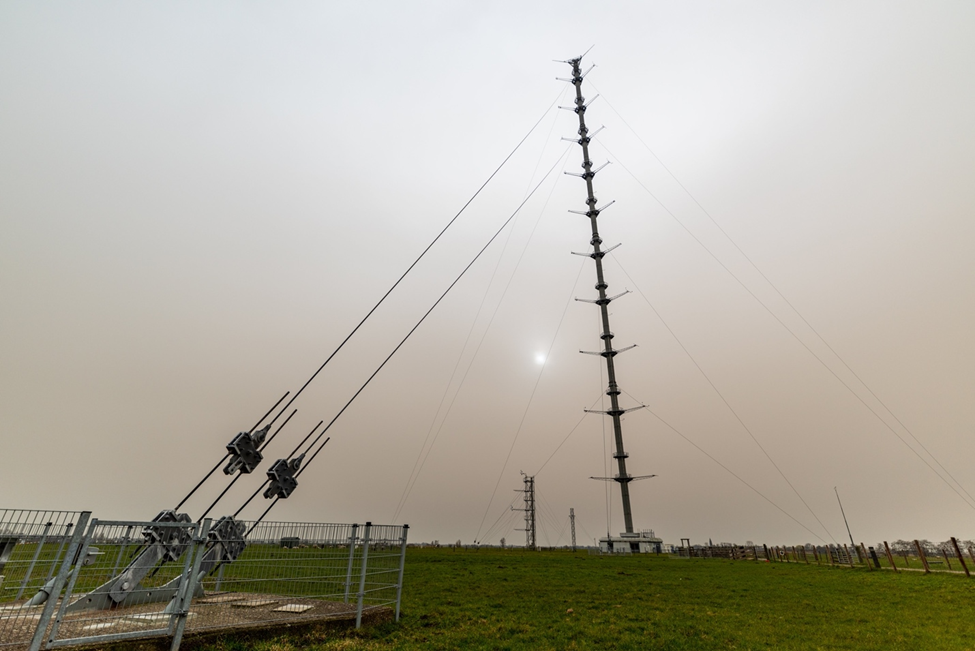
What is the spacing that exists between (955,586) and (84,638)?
31027 millimetres

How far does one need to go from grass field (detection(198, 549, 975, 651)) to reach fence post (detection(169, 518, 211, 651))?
2.17 feet

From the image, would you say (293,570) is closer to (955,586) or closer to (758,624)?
(758,624)

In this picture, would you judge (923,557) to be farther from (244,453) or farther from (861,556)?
(244,453)

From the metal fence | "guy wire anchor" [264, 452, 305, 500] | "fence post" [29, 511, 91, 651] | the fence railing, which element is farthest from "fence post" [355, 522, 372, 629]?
the fence railing

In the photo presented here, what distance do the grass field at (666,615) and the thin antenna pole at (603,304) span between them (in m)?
19.7

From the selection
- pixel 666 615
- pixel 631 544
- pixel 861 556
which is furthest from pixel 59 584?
pixel 861 556

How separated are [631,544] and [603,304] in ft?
76.4

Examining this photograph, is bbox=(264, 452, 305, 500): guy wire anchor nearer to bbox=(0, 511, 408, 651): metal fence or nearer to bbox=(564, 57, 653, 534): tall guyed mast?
bbox=(0, 511, 408, 651): metal fence

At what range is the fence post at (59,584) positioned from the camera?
6420 millimetres

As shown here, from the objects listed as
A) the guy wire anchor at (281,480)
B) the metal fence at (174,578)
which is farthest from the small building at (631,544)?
the guy wire anchor at (281,480)

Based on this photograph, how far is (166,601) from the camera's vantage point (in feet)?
35.2

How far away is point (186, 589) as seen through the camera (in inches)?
315

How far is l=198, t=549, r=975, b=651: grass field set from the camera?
9883 mm

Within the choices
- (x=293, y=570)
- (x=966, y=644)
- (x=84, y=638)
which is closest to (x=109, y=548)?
(x=84, y=638)
